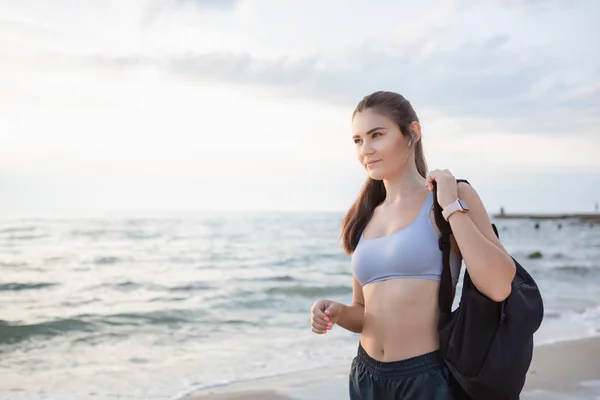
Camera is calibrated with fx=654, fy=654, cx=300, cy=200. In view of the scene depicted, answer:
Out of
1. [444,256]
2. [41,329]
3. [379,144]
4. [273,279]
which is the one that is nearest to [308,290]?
[273,279]

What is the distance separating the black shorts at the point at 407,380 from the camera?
2.38 meters

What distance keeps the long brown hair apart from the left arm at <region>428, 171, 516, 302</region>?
0.42 metres

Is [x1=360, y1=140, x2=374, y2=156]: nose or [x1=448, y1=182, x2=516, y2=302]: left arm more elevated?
[x1=360, y1=140, x2=374, y2=156]: nose

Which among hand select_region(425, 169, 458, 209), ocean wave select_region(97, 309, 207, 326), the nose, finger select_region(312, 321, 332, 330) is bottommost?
ocean wave select_region(97, 309, 207, 326)

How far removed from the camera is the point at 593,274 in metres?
20.9

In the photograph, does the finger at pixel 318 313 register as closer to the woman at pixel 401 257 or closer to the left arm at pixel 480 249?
the woman at pixel 401 257

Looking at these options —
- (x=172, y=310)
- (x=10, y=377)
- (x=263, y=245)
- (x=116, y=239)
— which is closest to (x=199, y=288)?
(x=172, y=310)

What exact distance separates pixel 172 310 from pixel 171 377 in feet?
19.0

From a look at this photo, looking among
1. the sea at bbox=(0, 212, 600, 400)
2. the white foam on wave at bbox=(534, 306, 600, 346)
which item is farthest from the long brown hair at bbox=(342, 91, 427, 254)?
the white foam on wave at bbox=(534, 306, 600, 346)

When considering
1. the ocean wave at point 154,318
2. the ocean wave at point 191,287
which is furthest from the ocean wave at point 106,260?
the ocean wave at point 154,318

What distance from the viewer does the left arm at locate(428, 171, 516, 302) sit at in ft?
7.15

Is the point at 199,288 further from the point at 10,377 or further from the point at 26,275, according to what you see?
the point at 10,377

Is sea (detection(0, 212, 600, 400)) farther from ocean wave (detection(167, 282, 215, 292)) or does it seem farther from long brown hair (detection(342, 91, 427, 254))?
long brown hair (detection(342, 91, 427, 254))

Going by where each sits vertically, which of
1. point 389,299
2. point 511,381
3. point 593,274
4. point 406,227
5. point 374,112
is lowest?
point 593,274
